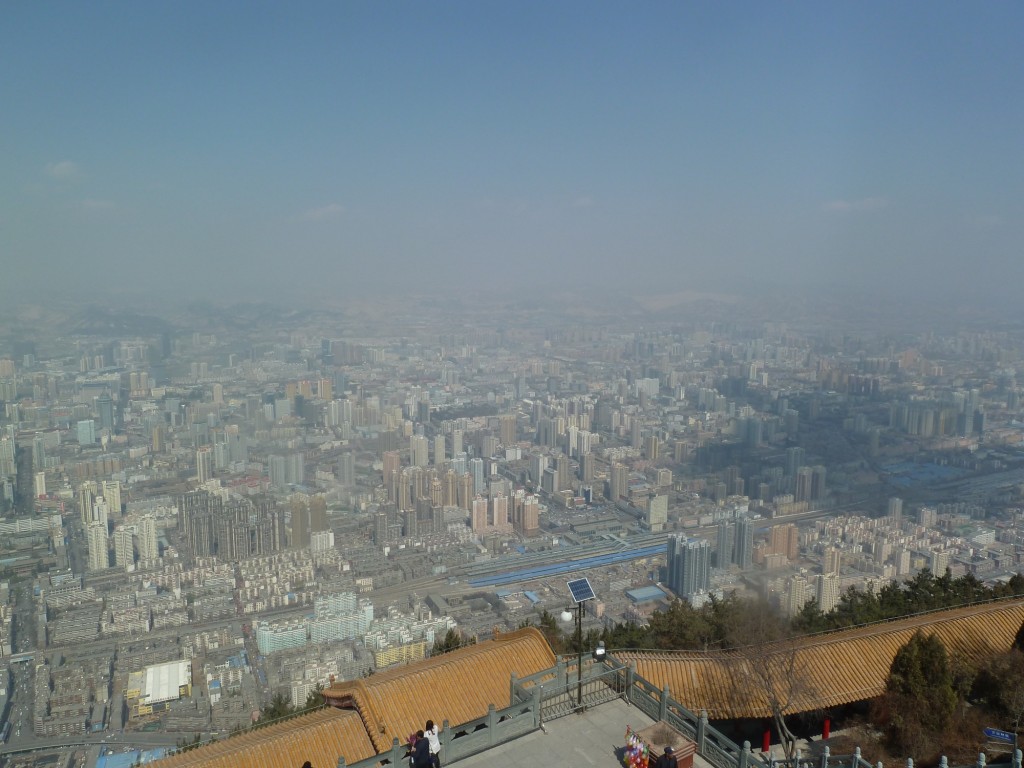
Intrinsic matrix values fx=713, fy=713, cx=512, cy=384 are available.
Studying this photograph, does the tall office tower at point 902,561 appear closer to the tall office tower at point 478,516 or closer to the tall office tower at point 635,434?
the tall office tower at point 478,516

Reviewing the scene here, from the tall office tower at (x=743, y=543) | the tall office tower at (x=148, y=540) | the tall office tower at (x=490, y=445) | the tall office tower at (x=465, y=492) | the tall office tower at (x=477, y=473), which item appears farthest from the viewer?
the tall office tower at (x=490, y=445)

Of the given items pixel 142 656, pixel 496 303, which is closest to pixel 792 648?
pixel 142 656

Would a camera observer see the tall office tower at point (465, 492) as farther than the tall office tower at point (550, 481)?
No

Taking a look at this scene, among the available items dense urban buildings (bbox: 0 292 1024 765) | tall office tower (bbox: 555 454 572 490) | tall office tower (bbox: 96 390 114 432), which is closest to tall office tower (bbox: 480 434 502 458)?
dense urban buildings (bbox: 0 292 1024 765)

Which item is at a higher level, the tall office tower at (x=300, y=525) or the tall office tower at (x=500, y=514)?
the tall office tower at (x=300, y=525)

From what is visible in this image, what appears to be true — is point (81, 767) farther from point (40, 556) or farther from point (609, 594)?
point (609, 594)

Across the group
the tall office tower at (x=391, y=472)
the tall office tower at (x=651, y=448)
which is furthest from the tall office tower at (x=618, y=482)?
the tall office tower at (x=391, y=472)

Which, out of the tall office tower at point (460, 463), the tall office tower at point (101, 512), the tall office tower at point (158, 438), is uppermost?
the tall office tower at point (158, 438)
